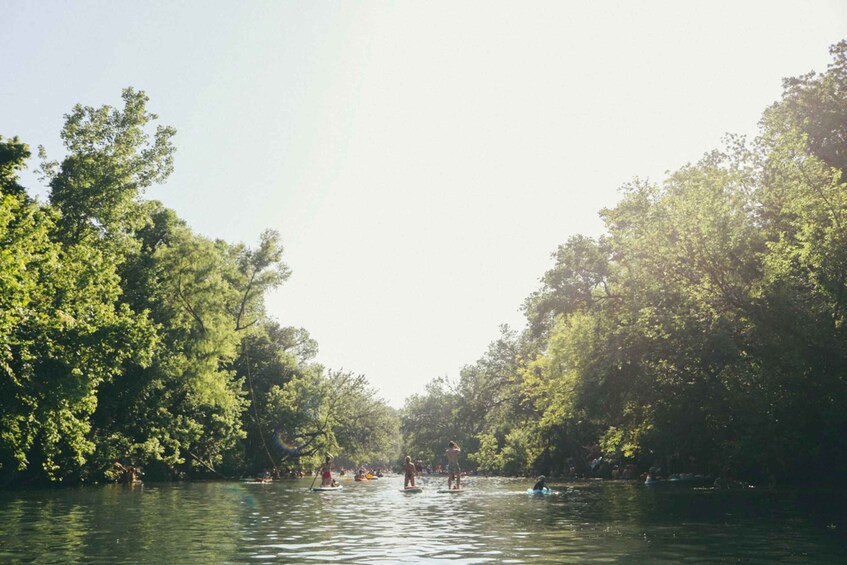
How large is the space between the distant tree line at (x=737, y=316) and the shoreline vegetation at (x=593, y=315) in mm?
113

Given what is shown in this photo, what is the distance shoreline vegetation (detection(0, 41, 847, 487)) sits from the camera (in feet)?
96.2

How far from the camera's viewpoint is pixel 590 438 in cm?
7181

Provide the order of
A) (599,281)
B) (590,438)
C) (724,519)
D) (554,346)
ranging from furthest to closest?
(590,438) → (599,281) → (554,346) → (724,519)

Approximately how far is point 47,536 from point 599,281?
47.4 metres

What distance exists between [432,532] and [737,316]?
20.5 metres

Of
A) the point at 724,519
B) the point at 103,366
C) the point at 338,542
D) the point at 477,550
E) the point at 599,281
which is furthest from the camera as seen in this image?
the point at 599,281

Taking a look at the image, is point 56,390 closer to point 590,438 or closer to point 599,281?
point 599,281

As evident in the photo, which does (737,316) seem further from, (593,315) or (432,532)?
(432,532)

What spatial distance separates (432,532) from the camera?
674 inches

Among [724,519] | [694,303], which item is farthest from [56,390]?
[694,303]

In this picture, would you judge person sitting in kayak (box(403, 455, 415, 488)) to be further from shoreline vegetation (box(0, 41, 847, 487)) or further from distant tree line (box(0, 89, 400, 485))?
distant tree line (box(0, 89, 400, 485))

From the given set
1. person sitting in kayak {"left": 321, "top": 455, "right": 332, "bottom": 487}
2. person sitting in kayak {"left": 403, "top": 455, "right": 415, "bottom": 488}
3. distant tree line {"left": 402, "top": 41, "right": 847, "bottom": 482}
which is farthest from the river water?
person sitting in kayak {"left": 321, "top": 455, "right": 332, "bottom": 487}

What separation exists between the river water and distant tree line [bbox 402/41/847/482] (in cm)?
Answer: 519

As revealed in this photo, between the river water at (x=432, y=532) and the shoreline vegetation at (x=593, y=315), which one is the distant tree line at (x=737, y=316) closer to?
the shoreline vegetation at (x=593, y=315)
